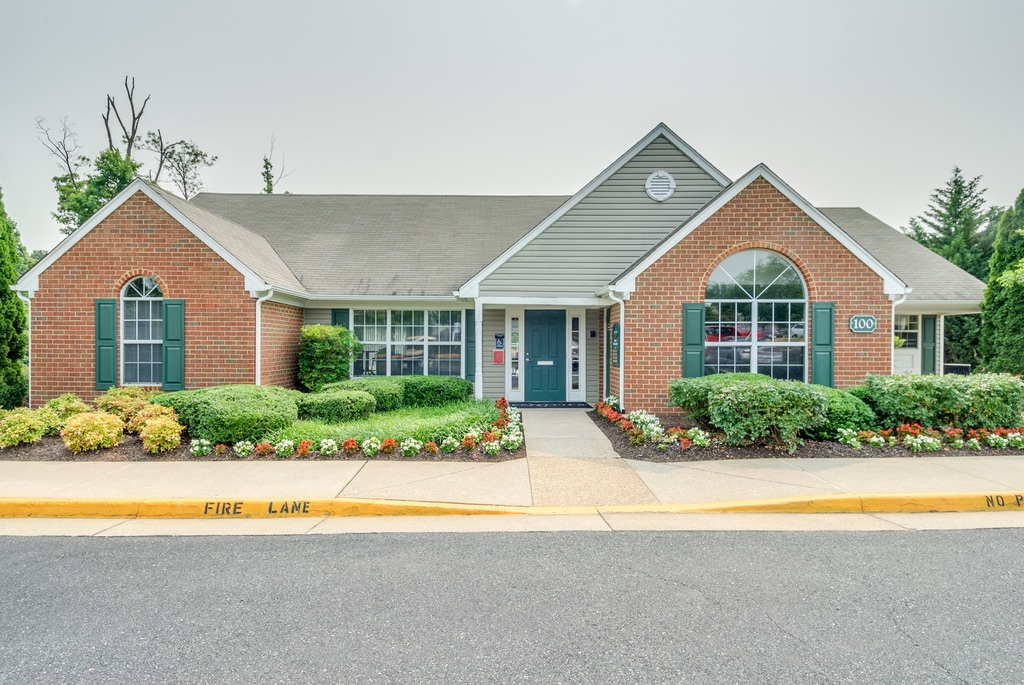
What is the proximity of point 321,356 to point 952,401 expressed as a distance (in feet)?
39.8

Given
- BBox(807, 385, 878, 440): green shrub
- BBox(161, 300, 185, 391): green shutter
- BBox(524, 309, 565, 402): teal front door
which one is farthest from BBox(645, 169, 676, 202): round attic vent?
BBox(161, 300, 185, 391): green shutter

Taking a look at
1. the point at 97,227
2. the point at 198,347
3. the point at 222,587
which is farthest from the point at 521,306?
the point at 222,587

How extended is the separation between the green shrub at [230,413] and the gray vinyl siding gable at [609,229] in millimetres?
5584

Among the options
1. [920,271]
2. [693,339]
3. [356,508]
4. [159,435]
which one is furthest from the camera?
[920,271]

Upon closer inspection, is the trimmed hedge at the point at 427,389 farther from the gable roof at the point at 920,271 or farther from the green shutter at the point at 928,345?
the green shutter at the point at 928,345

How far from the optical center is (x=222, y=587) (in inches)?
166

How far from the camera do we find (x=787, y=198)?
34.8 feet

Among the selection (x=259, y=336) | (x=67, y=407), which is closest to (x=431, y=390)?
(x=259, y=336)

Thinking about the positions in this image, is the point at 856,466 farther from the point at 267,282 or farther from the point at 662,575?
the point at 267,282

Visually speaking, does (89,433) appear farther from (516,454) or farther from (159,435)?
(516,454)

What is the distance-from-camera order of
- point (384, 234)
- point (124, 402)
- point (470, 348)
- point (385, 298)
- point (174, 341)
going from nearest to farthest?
point (124, 402), point (174, 341), point (385, 298), point (470, 348), point (384, 234)

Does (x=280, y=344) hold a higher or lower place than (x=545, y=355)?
higher

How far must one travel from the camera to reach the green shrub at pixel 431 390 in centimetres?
1223

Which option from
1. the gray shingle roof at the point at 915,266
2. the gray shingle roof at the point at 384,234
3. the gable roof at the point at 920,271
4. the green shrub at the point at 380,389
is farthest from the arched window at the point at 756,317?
the green shrub at the point at 380,389
